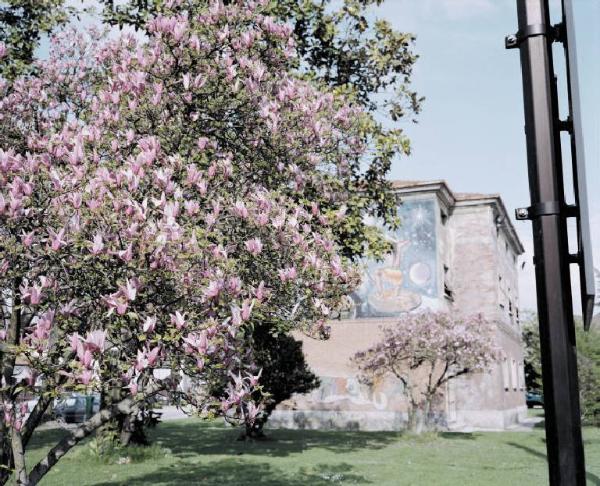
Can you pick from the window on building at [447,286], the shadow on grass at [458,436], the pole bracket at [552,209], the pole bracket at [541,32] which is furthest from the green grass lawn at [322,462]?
the window on building at [447,286]

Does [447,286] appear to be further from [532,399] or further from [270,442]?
[532,399]

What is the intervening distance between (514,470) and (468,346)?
9.80 meters

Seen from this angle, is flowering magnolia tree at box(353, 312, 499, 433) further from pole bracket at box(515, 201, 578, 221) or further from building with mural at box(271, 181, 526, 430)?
pole bracket at box(515, 201, 578, 221)

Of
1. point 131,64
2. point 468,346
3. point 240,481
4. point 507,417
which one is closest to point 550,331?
point 131,64

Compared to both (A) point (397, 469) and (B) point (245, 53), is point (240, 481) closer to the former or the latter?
(A) point (397, 469)

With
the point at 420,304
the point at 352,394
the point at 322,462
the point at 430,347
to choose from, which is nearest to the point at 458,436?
the point at 430,347

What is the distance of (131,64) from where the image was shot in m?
6.71

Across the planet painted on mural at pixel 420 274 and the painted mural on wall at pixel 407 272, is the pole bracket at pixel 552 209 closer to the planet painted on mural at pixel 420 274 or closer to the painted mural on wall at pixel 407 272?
the painted mural on wall at pixel 407 272

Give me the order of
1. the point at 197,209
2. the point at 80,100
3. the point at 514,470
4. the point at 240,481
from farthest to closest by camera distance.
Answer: the point at 514,470 → the point at 240,481 → the point at 80,100 → the point at 197,209

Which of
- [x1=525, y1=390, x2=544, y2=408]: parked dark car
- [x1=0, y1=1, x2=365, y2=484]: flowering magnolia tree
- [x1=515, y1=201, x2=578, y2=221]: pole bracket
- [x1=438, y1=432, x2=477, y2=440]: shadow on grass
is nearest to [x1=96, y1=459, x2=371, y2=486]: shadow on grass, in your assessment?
[x1=0, y1=1, x2=365, y2=484]: flowering magnolia tree

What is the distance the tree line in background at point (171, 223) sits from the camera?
4840mm

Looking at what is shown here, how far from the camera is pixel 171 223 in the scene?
16.0 ft

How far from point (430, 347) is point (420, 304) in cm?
721

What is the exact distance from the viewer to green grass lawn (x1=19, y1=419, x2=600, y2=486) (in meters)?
14.0
